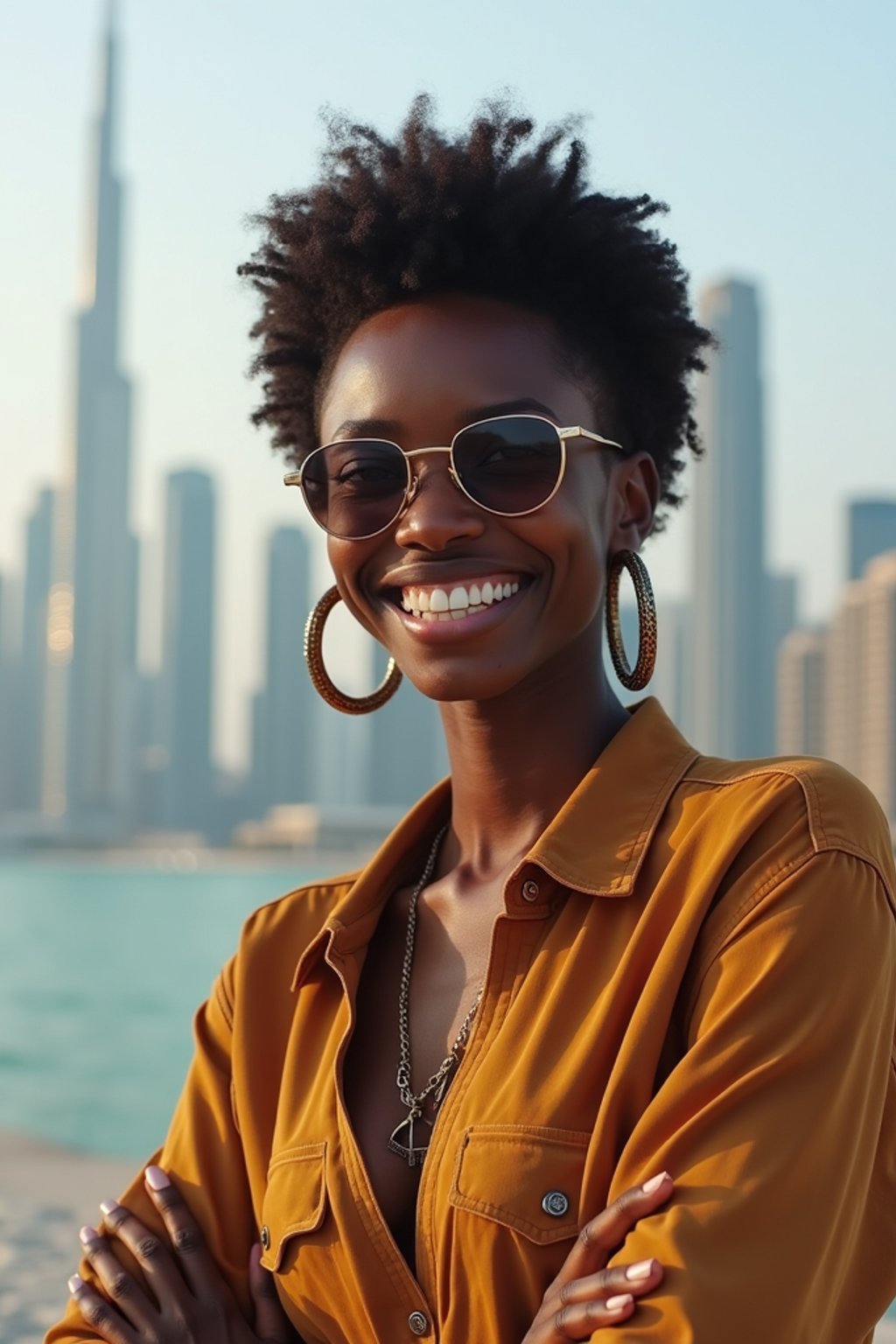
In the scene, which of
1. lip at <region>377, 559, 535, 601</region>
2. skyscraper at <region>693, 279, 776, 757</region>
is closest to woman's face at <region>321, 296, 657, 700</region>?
lip at <region>377, 559, 535, 601</region>

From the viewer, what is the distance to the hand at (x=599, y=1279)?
5.13ft

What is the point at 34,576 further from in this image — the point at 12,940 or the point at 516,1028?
the point at 516,1028

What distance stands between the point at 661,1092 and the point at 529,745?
1.96 ft

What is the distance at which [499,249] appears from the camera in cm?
203

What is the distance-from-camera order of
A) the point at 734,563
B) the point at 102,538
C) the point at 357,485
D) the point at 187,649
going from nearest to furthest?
the point at 357,485, the point at 734,563, the point at 102,538, the point at 187,649

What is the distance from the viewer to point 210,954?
44406 mm

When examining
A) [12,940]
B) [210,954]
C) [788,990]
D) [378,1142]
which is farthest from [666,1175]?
[12,940]

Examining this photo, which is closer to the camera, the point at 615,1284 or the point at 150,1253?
the point at 615,1284

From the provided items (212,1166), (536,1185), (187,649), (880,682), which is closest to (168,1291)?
(212,1166)

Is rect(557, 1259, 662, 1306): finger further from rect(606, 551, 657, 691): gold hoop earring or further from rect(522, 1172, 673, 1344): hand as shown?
rect(606, 551, 657, 691): gold hoop earring

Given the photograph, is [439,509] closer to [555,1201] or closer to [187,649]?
[555,1201]

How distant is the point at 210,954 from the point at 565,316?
143 feet

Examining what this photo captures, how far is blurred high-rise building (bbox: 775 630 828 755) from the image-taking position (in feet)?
350

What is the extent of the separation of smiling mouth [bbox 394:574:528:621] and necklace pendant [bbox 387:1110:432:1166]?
61cm
